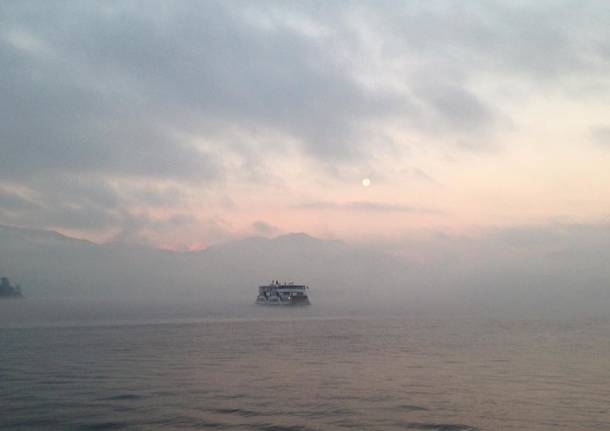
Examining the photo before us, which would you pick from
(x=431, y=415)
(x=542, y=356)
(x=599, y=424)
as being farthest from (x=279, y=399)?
(x=542, y=356)

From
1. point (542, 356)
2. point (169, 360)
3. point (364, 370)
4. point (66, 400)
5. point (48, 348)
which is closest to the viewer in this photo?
point (66, 400)

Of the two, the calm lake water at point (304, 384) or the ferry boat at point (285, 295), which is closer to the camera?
the calm lake water at point (304, 384)

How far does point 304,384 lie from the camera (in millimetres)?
38969

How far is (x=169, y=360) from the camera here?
50.5m

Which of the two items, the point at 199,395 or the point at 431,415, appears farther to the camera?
the point at 199,395

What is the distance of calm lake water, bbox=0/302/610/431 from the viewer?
29.4 meters

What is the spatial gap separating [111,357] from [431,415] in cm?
3297

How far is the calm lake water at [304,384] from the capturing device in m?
29.4

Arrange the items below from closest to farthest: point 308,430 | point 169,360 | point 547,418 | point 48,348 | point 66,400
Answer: point 308,430
point 547,418
point 66,400
point 169,360
point 48,348

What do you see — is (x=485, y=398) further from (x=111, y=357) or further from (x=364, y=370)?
(x=111, y=357)

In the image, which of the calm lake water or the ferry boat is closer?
the calm lake water

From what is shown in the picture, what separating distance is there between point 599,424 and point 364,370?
63.9 feet

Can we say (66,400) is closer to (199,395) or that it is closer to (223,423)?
(199,395)

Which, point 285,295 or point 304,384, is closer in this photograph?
point 304,384
